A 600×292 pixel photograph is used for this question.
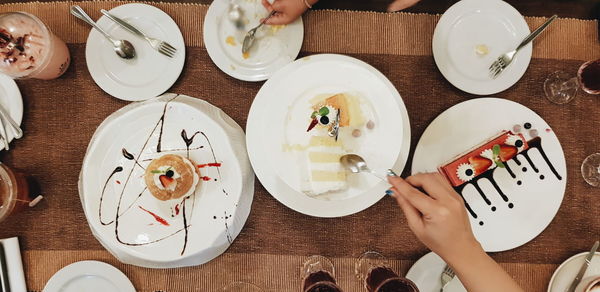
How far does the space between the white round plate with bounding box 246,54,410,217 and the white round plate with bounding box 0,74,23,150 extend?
2.95 ft

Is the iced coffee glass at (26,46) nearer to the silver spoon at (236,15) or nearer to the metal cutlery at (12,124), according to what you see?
the metal cutlery at (12,124)

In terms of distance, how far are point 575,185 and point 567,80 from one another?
1.40 feet

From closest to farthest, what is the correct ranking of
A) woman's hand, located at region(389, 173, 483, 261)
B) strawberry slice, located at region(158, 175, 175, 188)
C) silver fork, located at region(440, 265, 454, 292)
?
woman's hand, located at region(389, 173, 483, 261)
strawberry slice, located at region(158, 175, 175, 188)
silver fork, located at region(440, 265, 454, 292)

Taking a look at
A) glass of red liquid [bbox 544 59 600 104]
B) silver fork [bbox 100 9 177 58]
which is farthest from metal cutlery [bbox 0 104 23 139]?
glass of red liquid [bbox 544 59 600 104]

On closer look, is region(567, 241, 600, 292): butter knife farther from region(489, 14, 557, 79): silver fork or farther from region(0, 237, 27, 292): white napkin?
region(0, 237, 27, 292): white napkin

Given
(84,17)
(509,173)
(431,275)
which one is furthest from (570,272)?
(84,17)

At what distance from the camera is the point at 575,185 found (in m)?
1.65

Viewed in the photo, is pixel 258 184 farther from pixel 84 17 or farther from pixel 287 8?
pixel 84 17

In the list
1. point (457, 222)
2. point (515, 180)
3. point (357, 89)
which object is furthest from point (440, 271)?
point (357, 89)

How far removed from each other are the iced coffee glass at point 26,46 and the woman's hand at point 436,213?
4.34ft

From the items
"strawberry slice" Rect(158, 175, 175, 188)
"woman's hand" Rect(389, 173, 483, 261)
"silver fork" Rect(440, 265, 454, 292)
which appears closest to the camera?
"woman's hand" Rect(389, 173, 483, 261)

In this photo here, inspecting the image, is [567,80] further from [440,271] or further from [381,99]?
[440,271]

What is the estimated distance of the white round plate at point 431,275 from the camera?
Result: 1.57m

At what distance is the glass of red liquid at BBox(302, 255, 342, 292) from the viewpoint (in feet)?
4.91
